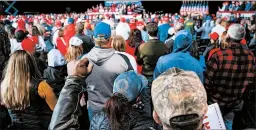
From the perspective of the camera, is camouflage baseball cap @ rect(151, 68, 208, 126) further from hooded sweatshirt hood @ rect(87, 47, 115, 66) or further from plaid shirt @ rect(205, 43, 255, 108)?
plaid shirt @ rect(205, 43, 255, 108)

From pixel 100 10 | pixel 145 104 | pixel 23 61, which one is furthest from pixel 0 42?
pixel 100 10

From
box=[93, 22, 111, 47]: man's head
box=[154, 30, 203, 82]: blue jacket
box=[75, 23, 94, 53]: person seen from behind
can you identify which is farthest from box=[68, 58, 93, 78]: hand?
box=[75, 23, 94, 53]: person seen from behind

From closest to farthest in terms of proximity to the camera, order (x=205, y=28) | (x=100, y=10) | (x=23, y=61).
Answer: (x=23, y=61) < (x=205, y=28) < (x=100, y=10)

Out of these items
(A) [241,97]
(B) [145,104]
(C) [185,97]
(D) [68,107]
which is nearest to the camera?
(C) [185,97]

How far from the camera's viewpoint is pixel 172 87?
5.41ft

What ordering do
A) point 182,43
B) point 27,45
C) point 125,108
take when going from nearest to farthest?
point 125,108 → point 182,43 → point 27,45

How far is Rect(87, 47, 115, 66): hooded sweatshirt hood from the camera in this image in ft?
11.8

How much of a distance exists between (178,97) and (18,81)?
169 centimetres

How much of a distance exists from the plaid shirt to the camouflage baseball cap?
228cm

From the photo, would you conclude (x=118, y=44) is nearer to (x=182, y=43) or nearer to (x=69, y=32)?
(x=182, y=43)

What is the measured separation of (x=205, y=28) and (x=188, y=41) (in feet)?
31.4

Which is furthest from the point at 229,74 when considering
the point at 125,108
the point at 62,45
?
the point at 62,45

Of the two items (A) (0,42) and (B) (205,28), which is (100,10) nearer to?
(B) (205,28)

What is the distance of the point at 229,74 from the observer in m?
3.90
